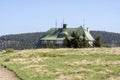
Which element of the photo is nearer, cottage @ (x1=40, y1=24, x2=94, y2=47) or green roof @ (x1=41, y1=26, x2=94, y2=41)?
cottage @ (x1=40, y1=24, x2=94, y2=47)

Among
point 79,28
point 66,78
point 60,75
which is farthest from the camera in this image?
point 79,28

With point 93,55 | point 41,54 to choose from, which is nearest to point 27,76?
point 93,55

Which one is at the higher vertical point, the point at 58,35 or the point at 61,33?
the point at 61,33

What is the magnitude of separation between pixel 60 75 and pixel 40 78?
1.62 meters

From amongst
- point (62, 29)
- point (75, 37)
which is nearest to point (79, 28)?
point (62, 29)

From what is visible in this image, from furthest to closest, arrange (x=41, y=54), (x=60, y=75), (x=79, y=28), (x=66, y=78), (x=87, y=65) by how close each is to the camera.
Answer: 1. (x=79, y=28)
2. (x=41, y=54)
3. (x=87, y=65)
4. (x=60, y=75)
5. (x=66, y=78)

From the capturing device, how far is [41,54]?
47156mm

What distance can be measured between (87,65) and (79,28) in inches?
4225

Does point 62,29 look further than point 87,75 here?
Yes

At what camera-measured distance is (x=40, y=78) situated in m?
24.8

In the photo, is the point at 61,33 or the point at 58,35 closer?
the point at 61,33

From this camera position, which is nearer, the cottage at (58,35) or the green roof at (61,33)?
the cottage at (58,35)

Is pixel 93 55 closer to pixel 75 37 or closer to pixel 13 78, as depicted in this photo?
pixel 13 78

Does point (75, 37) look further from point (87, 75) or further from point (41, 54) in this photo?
point (87, 75)
